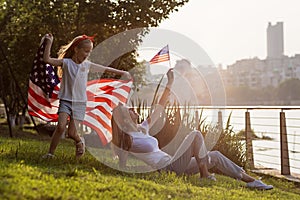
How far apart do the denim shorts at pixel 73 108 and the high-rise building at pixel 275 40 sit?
163896 mm

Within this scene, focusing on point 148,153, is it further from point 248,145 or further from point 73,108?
point 248,145

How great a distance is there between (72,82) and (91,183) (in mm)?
1859

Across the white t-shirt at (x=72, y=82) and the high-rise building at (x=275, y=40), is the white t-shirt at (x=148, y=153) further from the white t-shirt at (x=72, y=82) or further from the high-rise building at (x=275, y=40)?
the high-rise building at (x=275, y=40)

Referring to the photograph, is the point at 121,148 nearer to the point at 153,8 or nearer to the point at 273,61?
the point at 153,8

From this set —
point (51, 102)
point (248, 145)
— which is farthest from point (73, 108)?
point (248, 145)

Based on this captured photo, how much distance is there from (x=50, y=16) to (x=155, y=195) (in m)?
11.0

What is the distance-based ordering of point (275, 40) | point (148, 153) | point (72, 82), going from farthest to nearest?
point (275, 40) → point (148, 153) → point (72, 82)

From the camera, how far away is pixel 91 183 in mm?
4520

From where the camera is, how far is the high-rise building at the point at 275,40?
17138 centimetres

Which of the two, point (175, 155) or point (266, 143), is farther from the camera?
point (266, 143)

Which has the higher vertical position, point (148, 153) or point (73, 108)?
point (73, 108)

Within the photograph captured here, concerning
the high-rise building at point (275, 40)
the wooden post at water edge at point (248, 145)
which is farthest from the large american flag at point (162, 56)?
the high-rise building at point (275, 40)

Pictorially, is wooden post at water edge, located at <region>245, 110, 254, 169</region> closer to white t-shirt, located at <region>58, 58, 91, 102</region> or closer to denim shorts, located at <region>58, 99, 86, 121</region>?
denim shorts, located at <region>58, 99, 86, 121</region>

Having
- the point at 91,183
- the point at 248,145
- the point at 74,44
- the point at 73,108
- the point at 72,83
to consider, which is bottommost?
the point at 248,145
